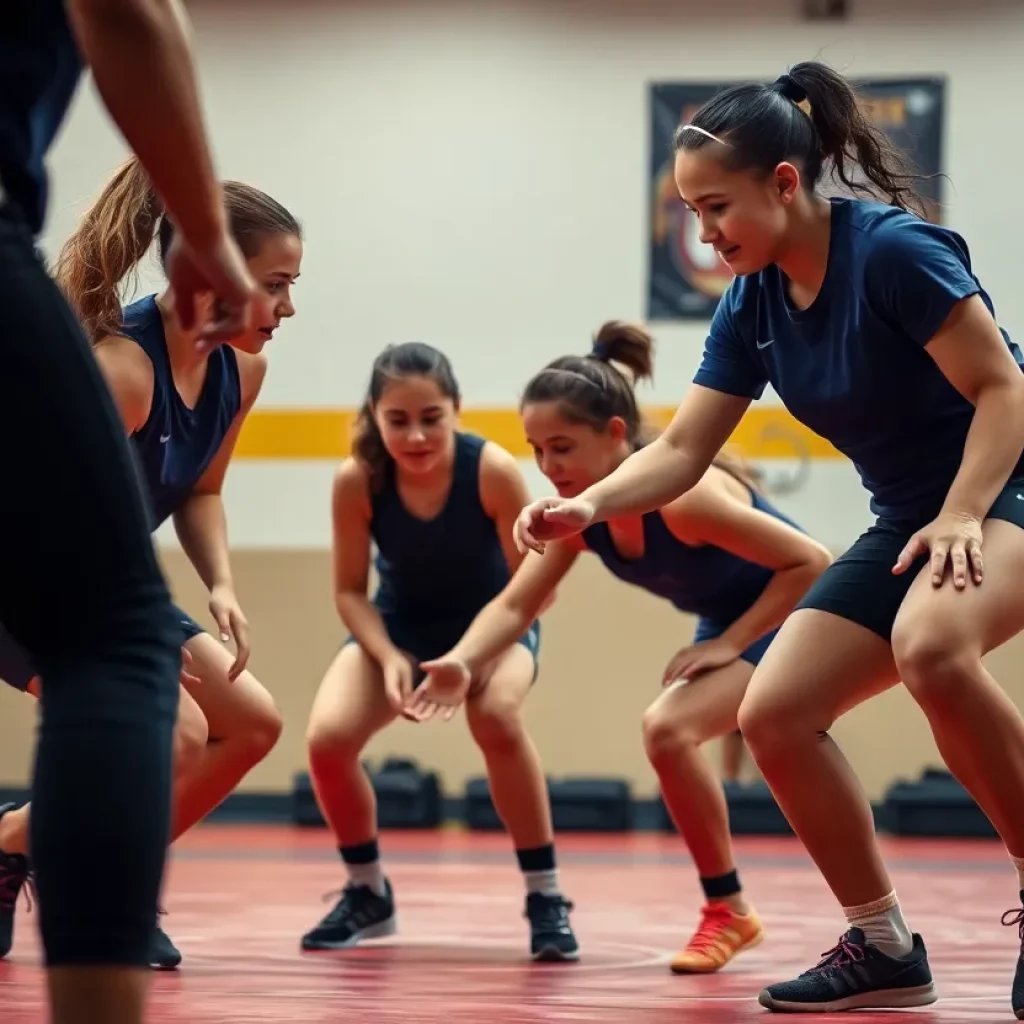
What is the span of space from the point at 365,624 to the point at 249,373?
32.0 inches

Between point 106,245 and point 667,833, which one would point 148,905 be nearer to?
point 106,245

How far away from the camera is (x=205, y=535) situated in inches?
128

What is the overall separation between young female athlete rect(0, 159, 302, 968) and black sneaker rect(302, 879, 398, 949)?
1.67 feet

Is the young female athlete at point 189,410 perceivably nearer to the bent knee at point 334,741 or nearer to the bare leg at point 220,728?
the bare leg at point 220,728

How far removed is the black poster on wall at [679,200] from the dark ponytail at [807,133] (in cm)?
507

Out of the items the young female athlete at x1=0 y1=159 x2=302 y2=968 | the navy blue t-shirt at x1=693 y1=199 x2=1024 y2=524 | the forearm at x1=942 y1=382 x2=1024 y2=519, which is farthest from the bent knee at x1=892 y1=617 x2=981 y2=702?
the young female athlete at x1=0 y1=159 x2=302 y2=968

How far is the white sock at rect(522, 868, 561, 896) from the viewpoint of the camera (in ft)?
11.8

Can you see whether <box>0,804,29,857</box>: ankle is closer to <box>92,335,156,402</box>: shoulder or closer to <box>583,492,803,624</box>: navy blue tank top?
<box>92,335,156,402</box>: shoulder

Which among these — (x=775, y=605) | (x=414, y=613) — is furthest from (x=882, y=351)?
(x=414, y=613)

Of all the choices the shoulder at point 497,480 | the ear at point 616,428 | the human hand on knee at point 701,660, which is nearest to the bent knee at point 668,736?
the human hand on knee at point 701,660

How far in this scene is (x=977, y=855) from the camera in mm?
6508

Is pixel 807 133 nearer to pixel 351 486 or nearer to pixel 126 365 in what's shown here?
pixel 126 365

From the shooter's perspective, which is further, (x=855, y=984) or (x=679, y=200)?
(x=679, y=200)

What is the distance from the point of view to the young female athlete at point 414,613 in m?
3.62
